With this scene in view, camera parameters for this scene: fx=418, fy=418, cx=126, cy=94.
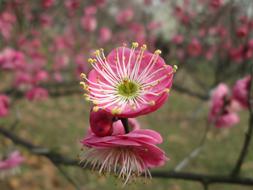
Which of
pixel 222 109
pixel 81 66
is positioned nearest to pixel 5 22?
pixel 81 66

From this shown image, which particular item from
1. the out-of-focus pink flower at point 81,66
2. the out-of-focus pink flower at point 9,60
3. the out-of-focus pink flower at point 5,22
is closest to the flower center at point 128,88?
the out-of-focus pink flower at point 9,60

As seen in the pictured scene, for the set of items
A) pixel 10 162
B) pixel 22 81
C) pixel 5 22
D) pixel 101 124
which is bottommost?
pixel 10 162

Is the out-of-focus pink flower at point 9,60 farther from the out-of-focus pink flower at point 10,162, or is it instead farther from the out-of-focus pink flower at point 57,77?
the out-of-focus pink flower at point 57,77

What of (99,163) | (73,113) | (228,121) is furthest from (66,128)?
(99,163)

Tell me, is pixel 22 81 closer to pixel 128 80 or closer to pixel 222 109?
pixel 222 109

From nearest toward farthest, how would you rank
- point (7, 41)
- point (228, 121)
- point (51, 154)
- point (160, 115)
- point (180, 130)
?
point (51, 154), point (228, 121), point (7, 41), point (180, 130), point (160, 115)

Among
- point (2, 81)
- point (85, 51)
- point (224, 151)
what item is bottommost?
point (224, 151)

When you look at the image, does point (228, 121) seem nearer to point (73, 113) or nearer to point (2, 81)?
point (73, 113)
